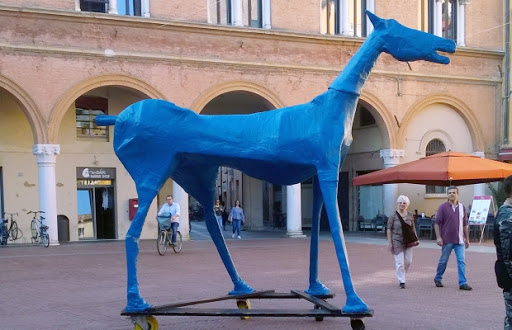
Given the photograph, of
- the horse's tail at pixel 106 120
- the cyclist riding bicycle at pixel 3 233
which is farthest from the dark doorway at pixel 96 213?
the horse's tail at pixel 106 120

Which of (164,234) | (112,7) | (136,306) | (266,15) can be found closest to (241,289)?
(136,306)

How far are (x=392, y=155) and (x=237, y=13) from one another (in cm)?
831

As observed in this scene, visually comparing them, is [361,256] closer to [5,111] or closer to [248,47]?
[248,47]

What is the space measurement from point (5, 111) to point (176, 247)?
8.60 m

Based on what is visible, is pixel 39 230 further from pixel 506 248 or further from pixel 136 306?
pixel 506 248

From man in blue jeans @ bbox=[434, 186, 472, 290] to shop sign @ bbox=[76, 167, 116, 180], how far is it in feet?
51.2

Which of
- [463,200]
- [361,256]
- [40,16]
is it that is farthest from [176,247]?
[463,200]

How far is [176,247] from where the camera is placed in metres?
18.5

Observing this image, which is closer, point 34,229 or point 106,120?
point 106,120

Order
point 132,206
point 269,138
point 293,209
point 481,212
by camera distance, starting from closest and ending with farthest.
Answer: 1. point 269,138
2. point 481,212
3. point 293,209
4. point 132,206

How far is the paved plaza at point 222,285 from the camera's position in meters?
7.85

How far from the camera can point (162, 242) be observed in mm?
17719

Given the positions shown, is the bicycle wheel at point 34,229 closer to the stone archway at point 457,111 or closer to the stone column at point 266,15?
the stone column at point 266,15

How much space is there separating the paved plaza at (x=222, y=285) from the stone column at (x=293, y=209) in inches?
148
